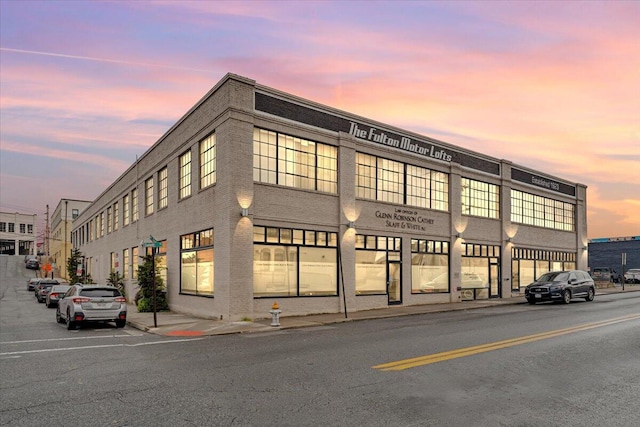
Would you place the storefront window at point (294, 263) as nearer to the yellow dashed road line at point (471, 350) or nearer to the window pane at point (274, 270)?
the window pane at point (274, 270)

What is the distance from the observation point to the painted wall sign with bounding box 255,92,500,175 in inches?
813

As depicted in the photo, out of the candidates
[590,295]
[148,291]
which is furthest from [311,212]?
[590,295]

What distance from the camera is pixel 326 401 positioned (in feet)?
23.0

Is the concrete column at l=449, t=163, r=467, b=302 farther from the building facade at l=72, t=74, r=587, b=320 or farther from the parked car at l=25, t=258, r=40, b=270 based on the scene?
the parked car at l=25, t=258, r=40, b=270

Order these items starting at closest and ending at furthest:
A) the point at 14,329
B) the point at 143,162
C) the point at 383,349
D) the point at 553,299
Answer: the point at 383,349, the point at 14,329, the point at 553,299, the point at 143,162

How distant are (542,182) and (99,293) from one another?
104 ft

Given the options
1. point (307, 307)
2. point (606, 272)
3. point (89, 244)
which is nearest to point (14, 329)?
point (307, 307)

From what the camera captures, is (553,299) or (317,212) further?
(553,299)

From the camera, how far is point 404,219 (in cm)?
2605

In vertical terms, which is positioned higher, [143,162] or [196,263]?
[143,162]

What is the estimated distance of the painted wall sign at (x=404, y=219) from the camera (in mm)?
25078

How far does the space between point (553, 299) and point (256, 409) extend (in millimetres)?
23802

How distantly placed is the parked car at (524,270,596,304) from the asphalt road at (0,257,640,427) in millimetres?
11983

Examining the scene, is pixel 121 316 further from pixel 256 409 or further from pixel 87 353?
pixel 256 409
